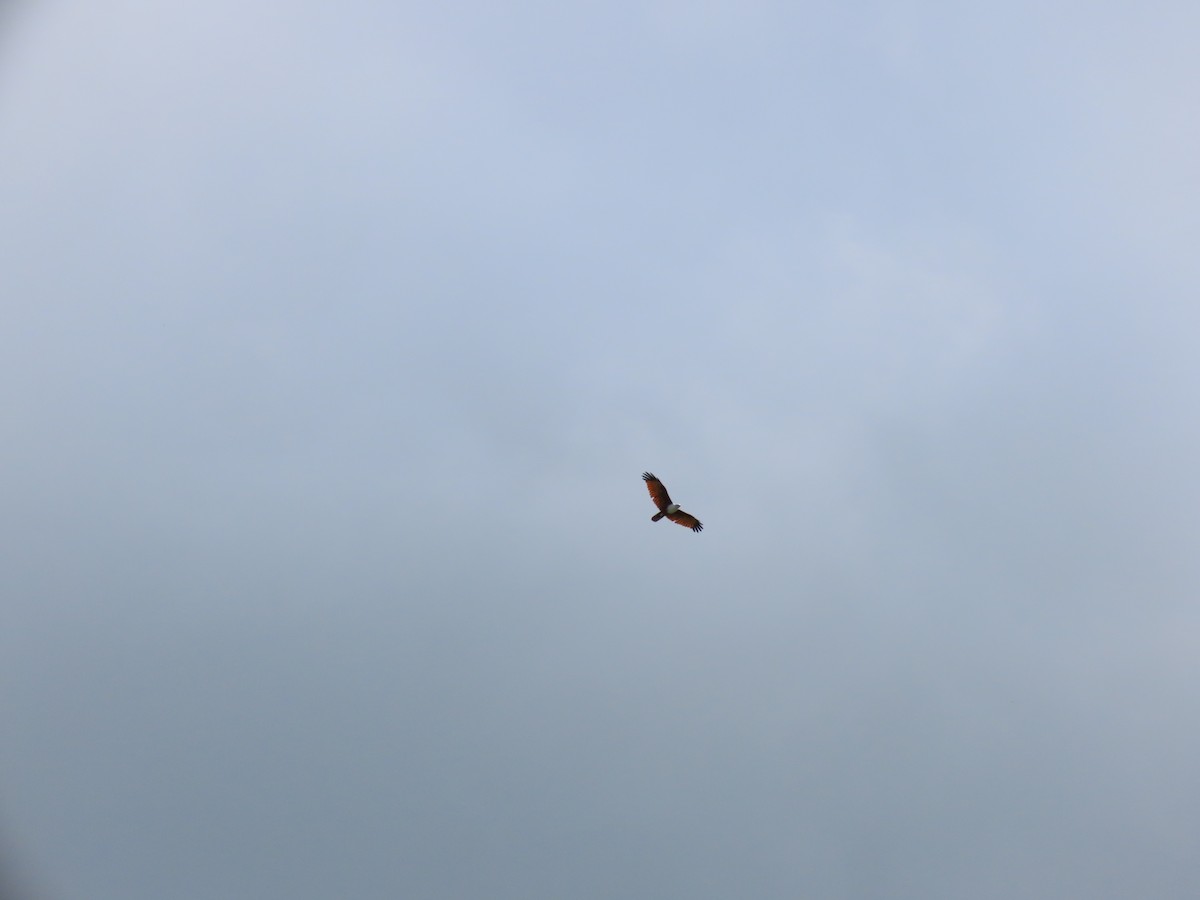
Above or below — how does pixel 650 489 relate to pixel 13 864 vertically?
above

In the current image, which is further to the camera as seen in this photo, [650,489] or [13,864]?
[13,864]

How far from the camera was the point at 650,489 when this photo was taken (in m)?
56.9

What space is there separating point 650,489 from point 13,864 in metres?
210

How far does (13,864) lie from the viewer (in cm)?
19650
